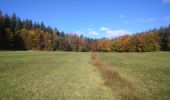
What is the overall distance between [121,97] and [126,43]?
13924 centimetres

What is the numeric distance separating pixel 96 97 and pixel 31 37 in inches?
4853

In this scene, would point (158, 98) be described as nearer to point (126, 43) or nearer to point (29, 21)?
point (126, 43)

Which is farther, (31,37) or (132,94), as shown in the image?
(31,37)

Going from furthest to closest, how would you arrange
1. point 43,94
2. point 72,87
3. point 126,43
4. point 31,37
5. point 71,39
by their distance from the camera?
point 71,39 < point 126,43 < point 31,37 < point 72,87 < point 43,94

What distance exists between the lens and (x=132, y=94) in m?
14.7

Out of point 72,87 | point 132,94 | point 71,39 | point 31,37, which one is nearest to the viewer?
point 132,94

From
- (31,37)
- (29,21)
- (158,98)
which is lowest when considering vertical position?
(158,98)

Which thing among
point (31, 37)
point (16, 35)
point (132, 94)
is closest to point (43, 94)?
point (132, 94)

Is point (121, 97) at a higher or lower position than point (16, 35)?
lower

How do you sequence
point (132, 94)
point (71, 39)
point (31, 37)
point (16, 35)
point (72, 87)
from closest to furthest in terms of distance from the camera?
point (132, 94) < point (72, 87) < point (16, 35) < point (31, 37) < point (71, 39)

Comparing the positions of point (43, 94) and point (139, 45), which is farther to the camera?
point (139, 45)

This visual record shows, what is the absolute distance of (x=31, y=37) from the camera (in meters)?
132

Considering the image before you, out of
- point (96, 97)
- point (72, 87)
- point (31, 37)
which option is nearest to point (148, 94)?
point (96, 97)

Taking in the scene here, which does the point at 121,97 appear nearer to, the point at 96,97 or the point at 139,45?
the point at 96,97
